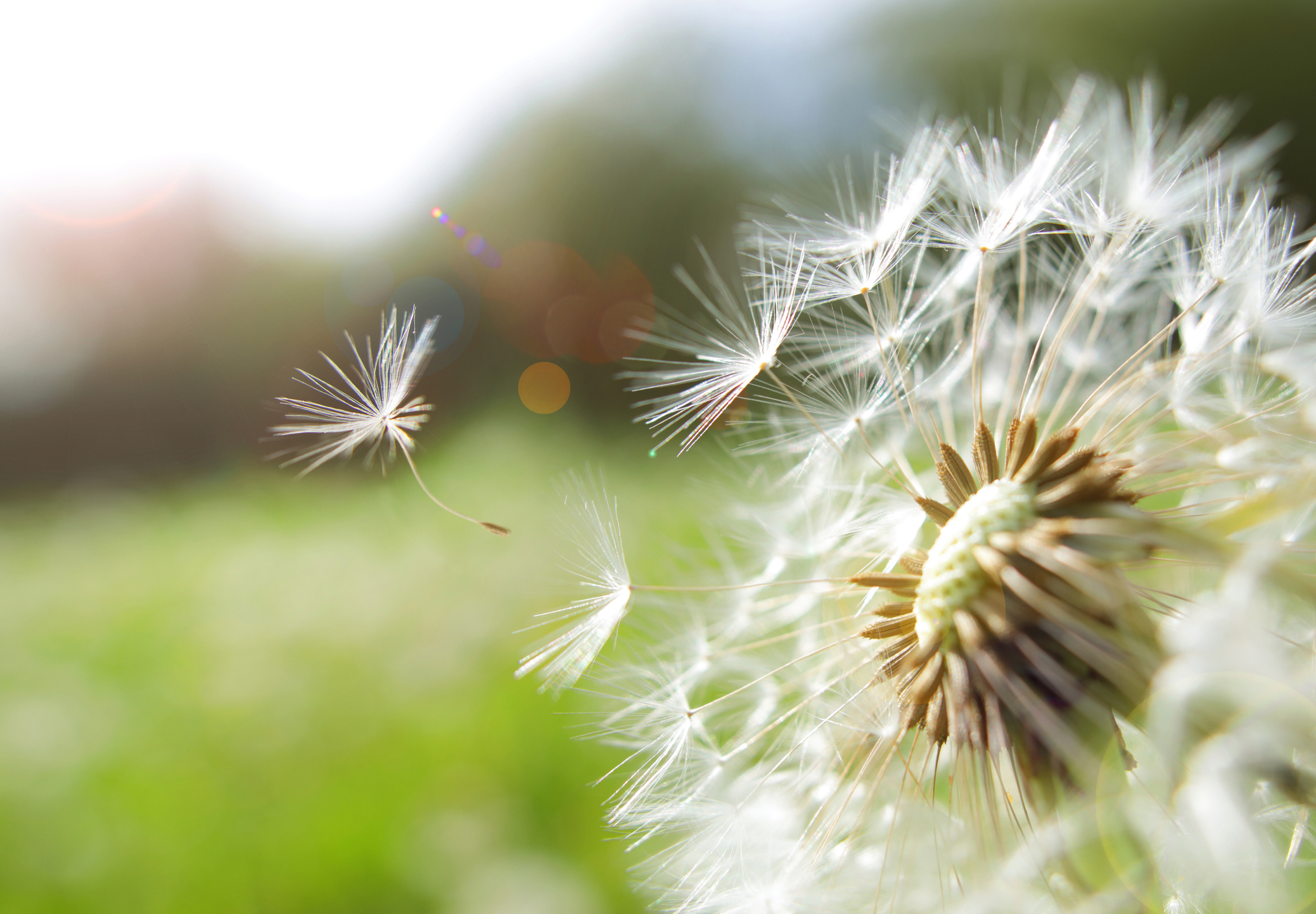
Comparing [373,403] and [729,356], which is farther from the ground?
[729,356]

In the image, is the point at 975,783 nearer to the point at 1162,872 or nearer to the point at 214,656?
the point at 1162,872

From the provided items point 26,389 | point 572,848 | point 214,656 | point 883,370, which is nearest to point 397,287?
point 26,389

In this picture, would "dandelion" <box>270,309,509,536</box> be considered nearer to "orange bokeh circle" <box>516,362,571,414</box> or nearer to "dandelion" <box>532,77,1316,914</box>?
"dandelion" <box>532,77,1316,914</box>

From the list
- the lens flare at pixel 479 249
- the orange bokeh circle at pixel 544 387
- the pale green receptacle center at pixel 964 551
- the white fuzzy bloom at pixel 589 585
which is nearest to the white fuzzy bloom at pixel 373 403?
the white fuzzy bloom at pixel 589 585

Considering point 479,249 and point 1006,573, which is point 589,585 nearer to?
point 1006,573

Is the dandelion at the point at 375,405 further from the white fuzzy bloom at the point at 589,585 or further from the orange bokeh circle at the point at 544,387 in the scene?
the orange bokeh circle at the point at 544,387

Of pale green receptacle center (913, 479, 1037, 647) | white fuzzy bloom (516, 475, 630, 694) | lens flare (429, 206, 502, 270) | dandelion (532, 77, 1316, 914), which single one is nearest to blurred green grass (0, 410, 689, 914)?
white fuzzy bloom (516, 475, 630, 694)

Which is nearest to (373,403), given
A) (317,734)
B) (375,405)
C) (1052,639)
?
(375,405)
